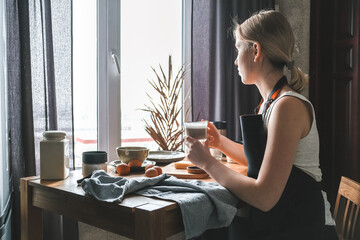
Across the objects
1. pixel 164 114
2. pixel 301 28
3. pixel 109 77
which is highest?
pixel 301 28

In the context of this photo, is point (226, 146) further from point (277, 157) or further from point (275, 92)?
point (277, 157)

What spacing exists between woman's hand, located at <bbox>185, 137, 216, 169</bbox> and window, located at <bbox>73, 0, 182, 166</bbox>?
93 centimetres

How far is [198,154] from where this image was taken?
4.40 feet

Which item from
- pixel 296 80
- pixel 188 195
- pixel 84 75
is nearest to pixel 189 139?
pixel 188 195

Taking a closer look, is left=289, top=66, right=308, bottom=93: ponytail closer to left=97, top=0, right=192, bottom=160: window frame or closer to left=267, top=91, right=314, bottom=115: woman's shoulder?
left=267, top=91, right=314, bottom=115: woman's shoulder

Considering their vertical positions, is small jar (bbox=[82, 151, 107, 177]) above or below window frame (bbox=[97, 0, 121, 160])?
below

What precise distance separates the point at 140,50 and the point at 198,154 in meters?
1.27

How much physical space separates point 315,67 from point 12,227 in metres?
2.38

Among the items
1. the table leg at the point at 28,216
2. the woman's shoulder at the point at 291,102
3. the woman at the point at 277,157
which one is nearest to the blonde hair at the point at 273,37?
the woman at the point at 277,157

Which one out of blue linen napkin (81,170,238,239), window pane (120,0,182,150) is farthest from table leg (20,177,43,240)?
window pane (120,0,182,150)

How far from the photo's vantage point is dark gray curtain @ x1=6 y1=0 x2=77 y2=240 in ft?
A: 5.13

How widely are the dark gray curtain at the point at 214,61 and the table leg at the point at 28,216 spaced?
4.24ft

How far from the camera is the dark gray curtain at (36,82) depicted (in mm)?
1563

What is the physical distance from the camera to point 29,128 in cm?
160
